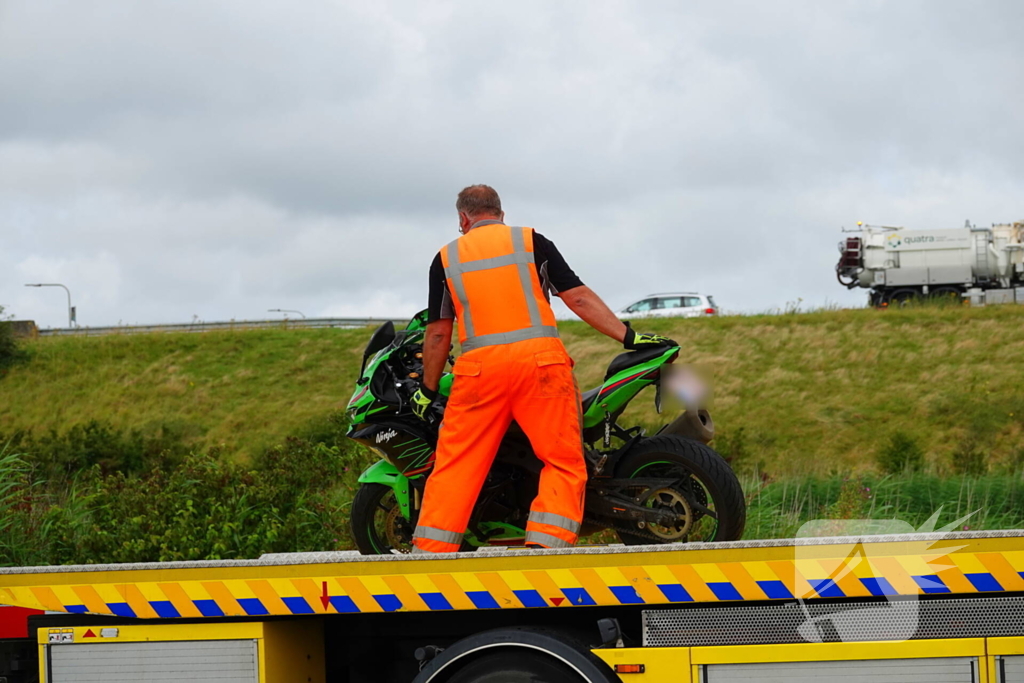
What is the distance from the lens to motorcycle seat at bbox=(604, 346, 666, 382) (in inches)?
221

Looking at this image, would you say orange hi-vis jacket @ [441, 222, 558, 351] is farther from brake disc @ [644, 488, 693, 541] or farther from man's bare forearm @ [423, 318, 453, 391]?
brake disc @ [644, 488, 693, 541]

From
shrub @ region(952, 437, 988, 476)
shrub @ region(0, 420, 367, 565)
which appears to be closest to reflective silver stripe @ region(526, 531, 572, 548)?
shrub @ region(0, 420, 367, 565)

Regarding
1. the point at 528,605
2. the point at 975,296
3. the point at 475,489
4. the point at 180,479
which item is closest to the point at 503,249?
the point at 475,489

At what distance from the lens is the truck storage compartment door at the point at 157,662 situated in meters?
4.48

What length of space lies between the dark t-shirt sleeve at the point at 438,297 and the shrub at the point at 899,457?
10.4m

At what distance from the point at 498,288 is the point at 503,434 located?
66 centimetres

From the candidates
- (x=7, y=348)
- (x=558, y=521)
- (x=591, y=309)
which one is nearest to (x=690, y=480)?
(x=558, y=521)

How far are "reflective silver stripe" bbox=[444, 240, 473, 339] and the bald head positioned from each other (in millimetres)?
241

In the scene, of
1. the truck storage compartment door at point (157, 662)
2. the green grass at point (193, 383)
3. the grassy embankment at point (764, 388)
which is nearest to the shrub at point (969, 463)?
the grassy embankment at point (764, 388)

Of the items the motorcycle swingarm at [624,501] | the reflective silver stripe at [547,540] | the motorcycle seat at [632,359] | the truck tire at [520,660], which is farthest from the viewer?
the motorcycle seat at [632,359]

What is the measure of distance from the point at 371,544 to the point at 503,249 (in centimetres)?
183

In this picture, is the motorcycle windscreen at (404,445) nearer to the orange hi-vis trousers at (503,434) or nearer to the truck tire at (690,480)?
the orange hi-vis trousers at (503,434)

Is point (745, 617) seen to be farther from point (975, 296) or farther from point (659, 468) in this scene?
point (975, 296)

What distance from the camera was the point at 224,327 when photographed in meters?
32.6
